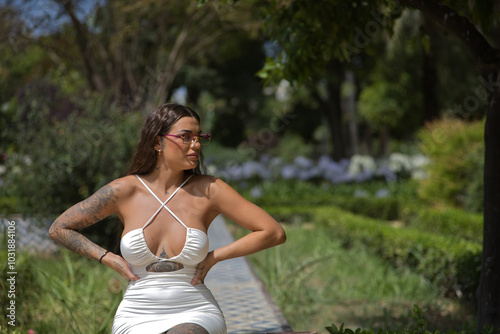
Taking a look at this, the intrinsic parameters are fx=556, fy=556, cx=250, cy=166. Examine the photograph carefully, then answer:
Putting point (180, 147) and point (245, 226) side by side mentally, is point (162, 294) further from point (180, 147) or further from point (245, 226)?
point (180, 147)

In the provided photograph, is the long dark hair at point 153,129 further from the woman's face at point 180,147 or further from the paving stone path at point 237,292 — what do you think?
the paving stone path at point 237,292

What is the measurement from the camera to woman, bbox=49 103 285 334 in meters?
2.40

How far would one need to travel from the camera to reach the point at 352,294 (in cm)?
576

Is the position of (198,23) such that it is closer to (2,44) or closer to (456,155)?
(2,44)

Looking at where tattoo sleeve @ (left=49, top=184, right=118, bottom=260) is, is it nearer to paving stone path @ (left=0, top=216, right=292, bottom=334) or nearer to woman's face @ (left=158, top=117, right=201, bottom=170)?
woman's face @ (left=158, top=117, right=201, bottom=170)

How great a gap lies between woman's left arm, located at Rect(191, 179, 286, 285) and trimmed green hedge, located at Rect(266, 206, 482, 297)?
3.02m

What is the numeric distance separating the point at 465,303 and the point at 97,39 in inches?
423

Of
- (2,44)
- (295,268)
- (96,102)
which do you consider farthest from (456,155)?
(2,44)

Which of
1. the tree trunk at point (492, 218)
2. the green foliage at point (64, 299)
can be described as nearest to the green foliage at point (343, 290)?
the tree trunk at point (492, 218)

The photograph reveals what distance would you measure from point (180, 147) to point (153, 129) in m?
0.15

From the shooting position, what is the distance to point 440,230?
7836 mm

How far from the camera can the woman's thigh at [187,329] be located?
228 centimetres

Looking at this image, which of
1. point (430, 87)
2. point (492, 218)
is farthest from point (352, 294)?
point (430, 87)

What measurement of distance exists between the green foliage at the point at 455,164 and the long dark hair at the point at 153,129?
736 centimetres
